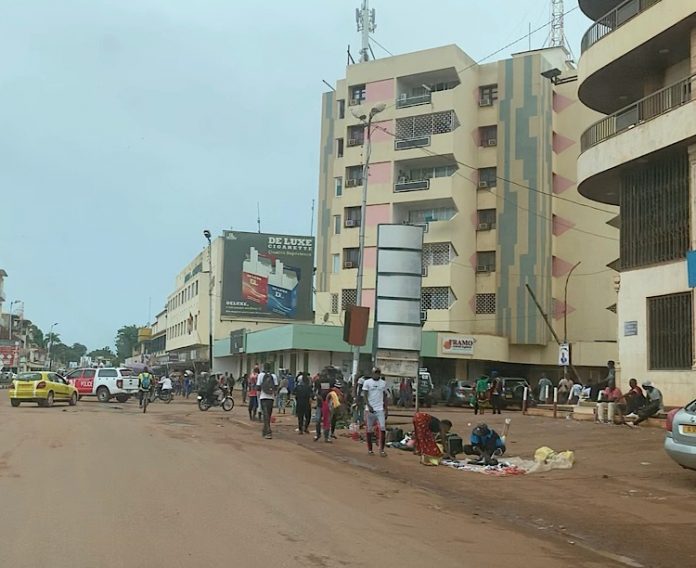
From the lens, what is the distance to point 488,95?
50500mm

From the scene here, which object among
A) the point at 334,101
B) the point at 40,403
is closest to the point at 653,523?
the point at 40,403

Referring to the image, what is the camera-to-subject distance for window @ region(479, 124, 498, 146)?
5003 centimetres

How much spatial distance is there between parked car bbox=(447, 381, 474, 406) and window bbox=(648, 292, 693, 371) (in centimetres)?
1872

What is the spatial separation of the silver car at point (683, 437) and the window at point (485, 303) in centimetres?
3749

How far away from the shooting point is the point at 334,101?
57.6 m

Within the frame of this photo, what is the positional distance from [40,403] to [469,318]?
86.8 ft

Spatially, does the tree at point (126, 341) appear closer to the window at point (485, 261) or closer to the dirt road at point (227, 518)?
the window at point (485, 261)

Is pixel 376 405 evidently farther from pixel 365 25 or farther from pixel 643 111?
pixel 365 25

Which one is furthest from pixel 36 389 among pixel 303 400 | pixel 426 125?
pixel 426 125

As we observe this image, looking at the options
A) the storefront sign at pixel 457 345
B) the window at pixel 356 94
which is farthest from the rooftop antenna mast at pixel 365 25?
the storefront sign at pixel 457 345

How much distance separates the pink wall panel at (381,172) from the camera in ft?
165

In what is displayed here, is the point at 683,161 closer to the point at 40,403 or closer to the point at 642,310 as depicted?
the point at 642,310

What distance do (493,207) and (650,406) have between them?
1218 inches

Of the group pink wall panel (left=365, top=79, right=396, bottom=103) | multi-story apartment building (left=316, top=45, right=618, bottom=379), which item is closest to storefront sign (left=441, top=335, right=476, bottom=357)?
multi-story apartment building (left=316, top=45, right=618, bottom=379)
